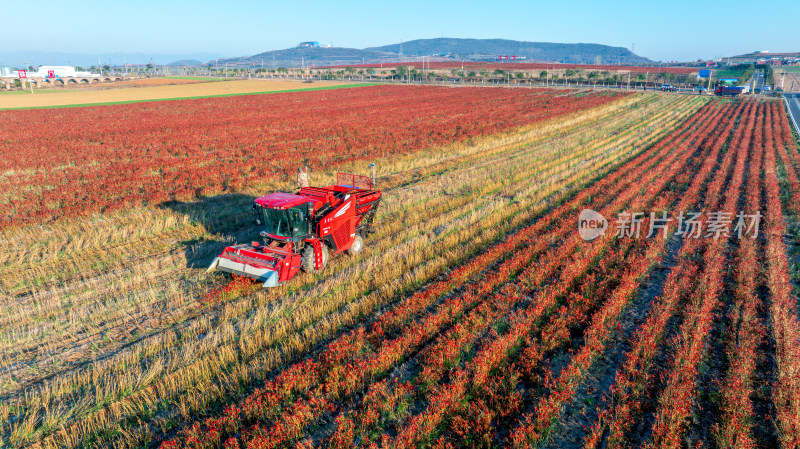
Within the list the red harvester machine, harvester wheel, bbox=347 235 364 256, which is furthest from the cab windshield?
harvester wheel, bbox=347 235 364 256

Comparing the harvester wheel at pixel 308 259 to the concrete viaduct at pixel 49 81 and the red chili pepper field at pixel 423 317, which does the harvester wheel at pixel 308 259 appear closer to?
the red chili pepper field at pixel 423 317

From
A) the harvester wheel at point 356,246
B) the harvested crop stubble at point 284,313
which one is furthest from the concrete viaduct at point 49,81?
the harvester wheel at point 356,246

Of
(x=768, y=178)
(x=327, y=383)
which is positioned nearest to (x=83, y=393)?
(x=327, y=383)

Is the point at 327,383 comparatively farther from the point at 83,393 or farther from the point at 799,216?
the point at 799,216

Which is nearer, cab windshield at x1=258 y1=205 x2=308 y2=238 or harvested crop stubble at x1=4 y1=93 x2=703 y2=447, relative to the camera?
harvested crop stubble at x1=4 y1=93 x2=703 y2=447

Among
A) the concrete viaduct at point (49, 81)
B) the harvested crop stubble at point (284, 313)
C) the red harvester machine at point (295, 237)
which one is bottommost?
the harvested crop stubble at point (284, 313)

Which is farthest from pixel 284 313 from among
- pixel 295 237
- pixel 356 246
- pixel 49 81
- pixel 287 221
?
pixel 49 81

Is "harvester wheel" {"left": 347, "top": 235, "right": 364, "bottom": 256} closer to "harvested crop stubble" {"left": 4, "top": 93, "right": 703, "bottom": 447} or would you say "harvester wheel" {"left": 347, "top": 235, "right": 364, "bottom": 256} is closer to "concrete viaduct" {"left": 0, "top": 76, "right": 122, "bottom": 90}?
"harvested crop stubble" {"left": 4, "top": 93, "right": 703, "bottom": 447}
